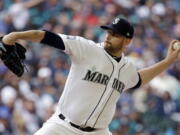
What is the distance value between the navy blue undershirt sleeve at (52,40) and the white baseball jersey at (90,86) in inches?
8.2

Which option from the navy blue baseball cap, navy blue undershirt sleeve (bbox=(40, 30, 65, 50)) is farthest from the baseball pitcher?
navy blue undershirt sleeve (bbox=(40, 30, 65, 50))

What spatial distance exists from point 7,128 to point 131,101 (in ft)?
7.13

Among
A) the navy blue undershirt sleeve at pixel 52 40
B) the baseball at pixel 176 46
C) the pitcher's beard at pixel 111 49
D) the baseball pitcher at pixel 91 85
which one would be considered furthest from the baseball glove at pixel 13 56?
the baseball at pixel 176 46

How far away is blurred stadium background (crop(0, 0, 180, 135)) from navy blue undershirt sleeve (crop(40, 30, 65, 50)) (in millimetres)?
4571

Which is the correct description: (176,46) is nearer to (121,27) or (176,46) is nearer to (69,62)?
(121,27)

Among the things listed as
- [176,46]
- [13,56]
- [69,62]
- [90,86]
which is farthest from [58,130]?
[69,62]

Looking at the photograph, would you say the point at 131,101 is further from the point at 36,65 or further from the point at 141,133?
the point at 36,65

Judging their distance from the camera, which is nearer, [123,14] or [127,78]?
[127,78]

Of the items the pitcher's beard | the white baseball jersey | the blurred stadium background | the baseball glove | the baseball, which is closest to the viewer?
the baseball glove

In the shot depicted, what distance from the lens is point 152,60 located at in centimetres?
1078

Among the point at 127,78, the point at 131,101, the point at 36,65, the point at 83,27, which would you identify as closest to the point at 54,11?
the point at 83,27

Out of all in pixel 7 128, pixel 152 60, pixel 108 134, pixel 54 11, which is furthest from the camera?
pixel 54 11

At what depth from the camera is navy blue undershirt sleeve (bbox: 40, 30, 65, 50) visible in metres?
4.70

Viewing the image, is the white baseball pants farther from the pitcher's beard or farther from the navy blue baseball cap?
the navy blue baseball cap
